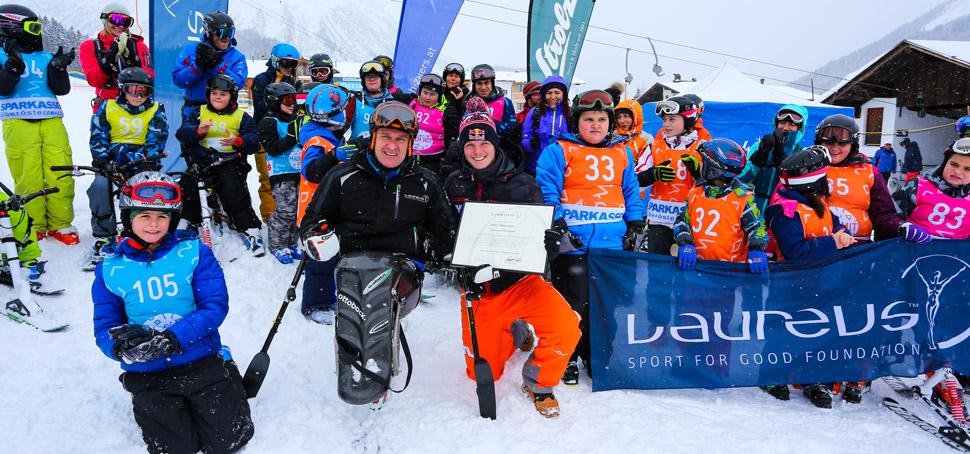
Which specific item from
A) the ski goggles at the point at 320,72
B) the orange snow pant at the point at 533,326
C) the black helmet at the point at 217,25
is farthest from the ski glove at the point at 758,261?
A: the black helmet at the point at 217,25

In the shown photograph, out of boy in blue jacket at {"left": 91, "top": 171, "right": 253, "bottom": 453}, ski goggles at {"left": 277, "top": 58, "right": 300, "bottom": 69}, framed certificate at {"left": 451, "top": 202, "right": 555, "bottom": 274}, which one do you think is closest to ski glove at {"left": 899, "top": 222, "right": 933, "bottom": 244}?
framed certificate at {"left": 451, "top": 202, "right": 555, "bottom": 274}

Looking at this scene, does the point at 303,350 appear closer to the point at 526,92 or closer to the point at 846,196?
the point at 526,92

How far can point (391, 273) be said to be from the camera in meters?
3.43

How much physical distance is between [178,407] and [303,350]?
4.69 ft

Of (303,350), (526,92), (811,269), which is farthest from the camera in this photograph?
(526,92)

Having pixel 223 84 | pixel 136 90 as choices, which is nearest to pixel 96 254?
pixel 136 90

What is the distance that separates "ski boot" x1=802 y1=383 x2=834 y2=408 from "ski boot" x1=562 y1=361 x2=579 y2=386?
179cm

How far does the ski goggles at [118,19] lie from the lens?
21.5 feet

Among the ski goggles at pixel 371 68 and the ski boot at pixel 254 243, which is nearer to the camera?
the ski goggles at pixel 371 68

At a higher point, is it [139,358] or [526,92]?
[526,92]

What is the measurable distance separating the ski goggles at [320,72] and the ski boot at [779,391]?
20.1 ft

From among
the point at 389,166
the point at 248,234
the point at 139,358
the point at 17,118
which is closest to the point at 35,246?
the point at 17,118

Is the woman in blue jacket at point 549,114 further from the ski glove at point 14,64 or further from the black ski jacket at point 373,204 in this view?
the ski glove at point 14,64

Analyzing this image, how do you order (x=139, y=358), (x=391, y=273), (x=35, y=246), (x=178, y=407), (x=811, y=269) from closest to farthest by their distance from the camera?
(x=139, y=358)
(x=178, y=407)
(x=391, y=273)
(x=811, y=269)
(x=35, y=246)
